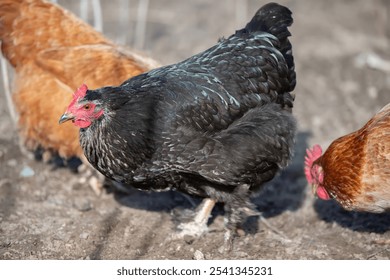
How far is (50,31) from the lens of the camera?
16.7ft

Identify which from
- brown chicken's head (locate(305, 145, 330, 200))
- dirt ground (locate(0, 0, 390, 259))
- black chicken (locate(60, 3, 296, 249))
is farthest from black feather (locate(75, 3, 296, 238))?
dirt ground (locate(0, 0, 390, 259))

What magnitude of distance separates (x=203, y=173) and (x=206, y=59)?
0.94m

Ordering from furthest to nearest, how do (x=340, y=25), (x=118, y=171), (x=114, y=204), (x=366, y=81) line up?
1. (x=340, y=25)
2. (x=366, y=81)
3. (x=114, y=204)
4. (x=118, y=171)

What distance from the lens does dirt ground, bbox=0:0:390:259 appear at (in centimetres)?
417

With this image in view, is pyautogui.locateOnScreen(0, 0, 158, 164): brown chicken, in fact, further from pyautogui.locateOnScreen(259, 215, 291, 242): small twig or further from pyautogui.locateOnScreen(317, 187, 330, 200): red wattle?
pyautogui.locateOnScreen(317, 187, 330, 200): red wattle

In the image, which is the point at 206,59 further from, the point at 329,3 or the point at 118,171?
the point at 329,3

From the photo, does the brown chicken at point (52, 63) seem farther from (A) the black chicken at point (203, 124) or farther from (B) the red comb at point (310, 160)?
(B) the red comb at point (310, 160)

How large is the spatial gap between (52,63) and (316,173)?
2483mm

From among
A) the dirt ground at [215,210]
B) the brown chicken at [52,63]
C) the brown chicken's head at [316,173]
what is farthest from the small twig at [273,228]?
the brown chicken at [52,63]

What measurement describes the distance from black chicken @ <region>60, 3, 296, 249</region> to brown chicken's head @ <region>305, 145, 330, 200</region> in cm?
31

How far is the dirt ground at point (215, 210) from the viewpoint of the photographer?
4168mm

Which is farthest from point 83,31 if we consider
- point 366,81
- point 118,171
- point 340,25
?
point 340,25

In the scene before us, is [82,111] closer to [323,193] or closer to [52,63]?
[52,63]
